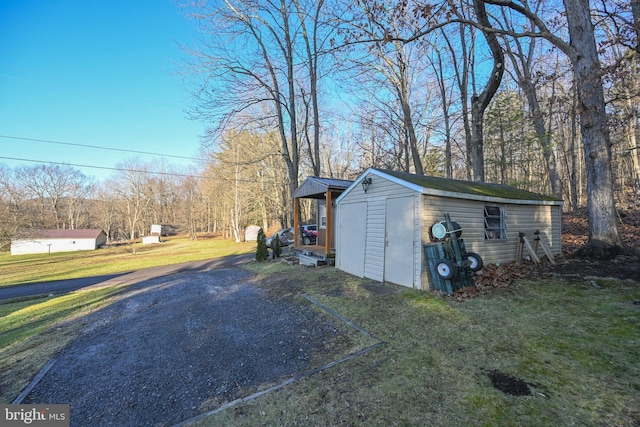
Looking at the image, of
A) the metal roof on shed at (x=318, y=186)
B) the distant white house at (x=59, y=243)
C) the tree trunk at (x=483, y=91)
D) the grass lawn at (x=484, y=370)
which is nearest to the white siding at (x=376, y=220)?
the metal roof on shed at (x=318, y=186)

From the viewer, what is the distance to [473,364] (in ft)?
10.0

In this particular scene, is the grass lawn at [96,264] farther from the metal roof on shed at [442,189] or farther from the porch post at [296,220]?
the metal roof on shed at [442,189]

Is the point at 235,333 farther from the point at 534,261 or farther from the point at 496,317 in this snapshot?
the point at 534,261

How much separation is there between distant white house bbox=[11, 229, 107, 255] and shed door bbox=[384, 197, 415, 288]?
47.4 meters

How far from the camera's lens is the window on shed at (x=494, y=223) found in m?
7.05

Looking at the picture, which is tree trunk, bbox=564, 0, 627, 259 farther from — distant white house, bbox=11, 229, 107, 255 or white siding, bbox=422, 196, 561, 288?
distant white house, bbox=11, 229, 107, 255

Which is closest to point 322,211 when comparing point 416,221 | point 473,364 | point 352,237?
point 352,237

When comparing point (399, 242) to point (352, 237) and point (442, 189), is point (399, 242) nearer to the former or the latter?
point (442, 189)

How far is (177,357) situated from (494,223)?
7.85 metres

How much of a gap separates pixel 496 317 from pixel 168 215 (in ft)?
193

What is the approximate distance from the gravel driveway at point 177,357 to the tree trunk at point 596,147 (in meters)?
7.01

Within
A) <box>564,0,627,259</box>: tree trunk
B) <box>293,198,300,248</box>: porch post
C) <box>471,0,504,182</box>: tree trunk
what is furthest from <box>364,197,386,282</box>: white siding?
<box>471,0,504,182</box>: tree trunk

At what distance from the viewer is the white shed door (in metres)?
7.64

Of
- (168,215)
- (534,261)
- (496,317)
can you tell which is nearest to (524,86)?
(534,261)
